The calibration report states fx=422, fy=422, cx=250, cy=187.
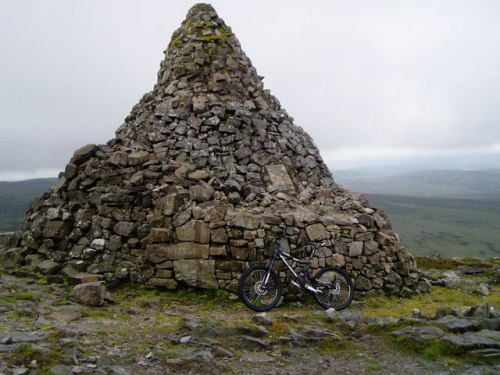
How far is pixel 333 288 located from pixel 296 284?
1.16 metres

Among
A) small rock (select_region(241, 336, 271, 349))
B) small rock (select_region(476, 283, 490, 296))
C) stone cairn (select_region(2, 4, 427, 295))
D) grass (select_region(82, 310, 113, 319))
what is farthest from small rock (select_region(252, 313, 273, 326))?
small rock (select_region(476, 283, 490, 296))

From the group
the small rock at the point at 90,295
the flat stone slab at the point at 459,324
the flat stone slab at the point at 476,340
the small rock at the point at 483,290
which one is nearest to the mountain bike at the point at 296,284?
the flat stone slab at the point at 459,324

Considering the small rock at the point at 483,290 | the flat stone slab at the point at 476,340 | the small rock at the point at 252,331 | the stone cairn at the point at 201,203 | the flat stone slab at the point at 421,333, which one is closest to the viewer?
the flat stone slab at the point at 476,340

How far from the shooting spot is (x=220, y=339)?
8648 millimetres

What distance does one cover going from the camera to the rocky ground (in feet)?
24.0

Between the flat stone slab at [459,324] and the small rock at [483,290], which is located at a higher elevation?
the flat stone slab at [459,324]

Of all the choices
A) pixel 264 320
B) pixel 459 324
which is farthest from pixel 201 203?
pixel 459 324

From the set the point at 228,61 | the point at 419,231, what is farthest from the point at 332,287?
the point at 419,231

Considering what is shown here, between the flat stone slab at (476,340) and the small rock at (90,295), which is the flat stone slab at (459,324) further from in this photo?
the small rock at (90,295)

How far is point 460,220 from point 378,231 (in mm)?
183501

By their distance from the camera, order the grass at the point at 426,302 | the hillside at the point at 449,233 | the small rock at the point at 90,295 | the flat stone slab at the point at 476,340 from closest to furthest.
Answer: the flat stone slab at the point at 476,340, the small rock at the point at 90,295, the grass at the point at 426,302, the hillside at the point at 449,233

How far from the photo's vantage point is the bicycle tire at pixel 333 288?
1280 cm

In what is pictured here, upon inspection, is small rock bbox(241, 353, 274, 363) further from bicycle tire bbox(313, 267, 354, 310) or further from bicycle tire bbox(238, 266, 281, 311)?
bicycle tire bbox(313, 267, 354, 310)

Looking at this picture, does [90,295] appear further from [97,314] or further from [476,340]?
[476,340]
